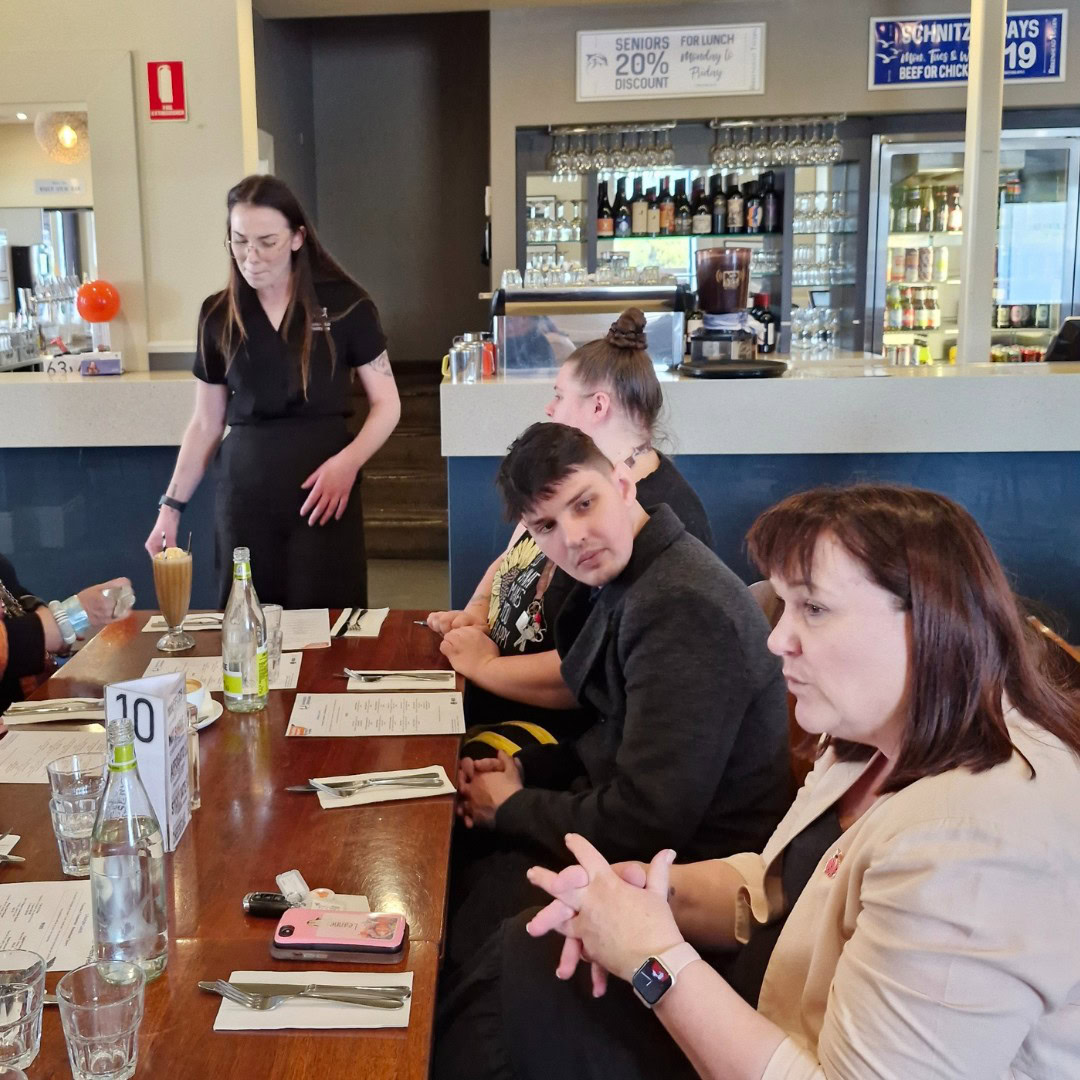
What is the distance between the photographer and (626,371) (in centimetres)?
249

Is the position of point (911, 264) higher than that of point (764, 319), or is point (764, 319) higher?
point (911, 264)

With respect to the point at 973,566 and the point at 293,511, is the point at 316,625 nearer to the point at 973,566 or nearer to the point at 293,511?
the point at 293,511

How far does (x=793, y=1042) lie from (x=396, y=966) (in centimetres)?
39

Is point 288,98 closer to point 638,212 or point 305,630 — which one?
point 638,212

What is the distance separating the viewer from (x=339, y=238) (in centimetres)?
830

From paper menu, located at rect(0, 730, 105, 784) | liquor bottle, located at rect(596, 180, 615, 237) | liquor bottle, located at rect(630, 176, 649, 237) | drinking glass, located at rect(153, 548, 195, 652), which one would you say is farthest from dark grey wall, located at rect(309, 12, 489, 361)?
paper menu, located at rect(0, 730, 105, 784)

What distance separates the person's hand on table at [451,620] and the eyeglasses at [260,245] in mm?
1078

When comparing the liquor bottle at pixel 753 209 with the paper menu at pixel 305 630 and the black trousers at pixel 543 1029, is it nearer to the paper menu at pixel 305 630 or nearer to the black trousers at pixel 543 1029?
the paper menu at pixel 305 630

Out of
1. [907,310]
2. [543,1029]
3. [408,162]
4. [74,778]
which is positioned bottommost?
[543,1029]

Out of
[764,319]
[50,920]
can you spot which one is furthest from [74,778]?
[764,319]

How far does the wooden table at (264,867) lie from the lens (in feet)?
3.37

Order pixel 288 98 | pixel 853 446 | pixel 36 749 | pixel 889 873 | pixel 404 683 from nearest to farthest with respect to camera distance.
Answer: pixel 889 873 < pixel 36 749 < pixel 404 683 < pixel 853 446 < pixel 288 98

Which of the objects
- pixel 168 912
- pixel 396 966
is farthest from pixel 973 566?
pixel 168 912

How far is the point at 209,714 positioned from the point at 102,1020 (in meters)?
0.88
